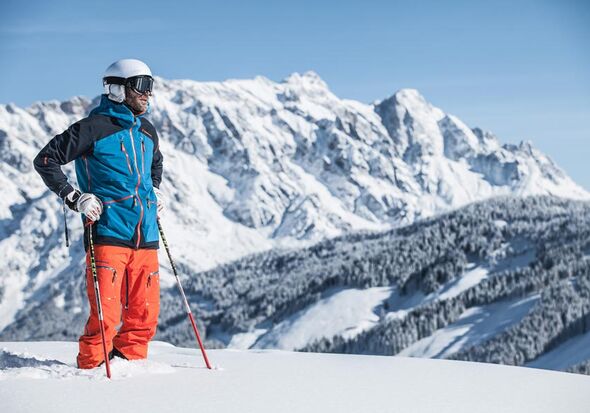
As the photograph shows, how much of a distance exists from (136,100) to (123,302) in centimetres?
279

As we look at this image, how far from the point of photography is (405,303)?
187 meters

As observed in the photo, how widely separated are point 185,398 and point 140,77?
442 cm

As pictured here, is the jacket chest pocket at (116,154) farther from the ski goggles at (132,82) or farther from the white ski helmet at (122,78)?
the ski goggles at (132,82)

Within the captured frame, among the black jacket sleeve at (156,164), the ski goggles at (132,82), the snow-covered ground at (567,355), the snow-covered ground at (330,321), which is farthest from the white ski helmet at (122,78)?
the snow-covered ground at (330,321)

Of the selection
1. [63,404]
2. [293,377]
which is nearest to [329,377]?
[293,377]

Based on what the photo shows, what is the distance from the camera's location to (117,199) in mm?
9266

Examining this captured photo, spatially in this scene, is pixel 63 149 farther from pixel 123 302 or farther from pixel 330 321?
pixel 330 321

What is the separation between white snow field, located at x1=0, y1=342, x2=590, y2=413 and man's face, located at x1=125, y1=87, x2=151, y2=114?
341 centimetres

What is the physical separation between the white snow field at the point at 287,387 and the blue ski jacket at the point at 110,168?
1764 mm

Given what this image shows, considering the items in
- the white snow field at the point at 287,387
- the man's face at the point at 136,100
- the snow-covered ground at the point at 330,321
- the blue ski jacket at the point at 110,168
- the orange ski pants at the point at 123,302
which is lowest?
the snow-covered ground at the point at 330,321

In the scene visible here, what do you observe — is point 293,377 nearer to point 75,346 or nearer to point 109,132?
point 109,132

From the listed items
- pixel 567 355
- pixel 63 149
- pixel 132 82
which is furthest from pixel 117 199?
pixel 567 355

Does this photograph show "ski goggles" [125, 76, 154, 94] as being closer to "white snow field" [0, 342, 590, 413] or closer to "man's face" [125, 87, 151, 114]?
"man's face" [125, 87, 151, 114]

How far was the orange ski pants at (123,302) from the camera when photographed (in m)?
9.08
